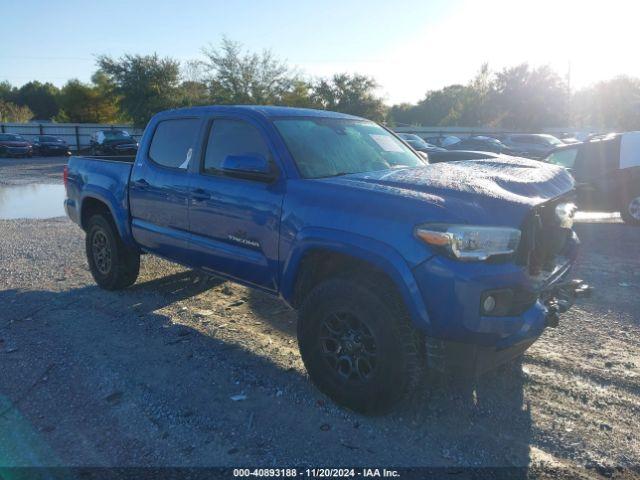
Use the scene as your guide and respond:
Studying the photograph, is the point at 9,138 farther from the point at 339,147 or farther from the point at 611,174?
the point at 339,147

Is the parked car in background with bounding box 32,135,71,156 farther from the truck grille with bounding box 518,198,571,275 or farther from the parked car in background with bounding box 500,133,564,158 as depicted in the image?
the truck grille with bounding box 518,198,571,275

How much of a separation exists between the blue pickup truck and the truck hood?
1 centimetres

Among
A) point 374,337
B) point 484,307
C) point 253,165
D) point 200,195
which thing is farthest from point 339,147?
point 484,307

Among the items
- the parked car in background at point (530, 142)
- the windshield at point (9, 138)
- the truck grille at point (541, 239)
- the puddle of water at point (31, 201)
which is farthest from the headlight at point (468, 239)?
the windshield at point (9, 138)

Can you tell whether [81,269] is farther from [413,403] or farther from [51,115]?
[51,115]

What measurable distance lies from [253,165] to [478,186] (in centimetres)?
153

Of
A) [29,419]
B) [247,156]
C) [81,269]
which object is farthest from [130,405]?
[81,269]

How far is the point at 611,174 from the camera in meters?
9.41

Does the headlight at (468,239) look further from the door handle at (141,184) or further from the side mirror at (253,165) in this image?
the door handle at (141,184)

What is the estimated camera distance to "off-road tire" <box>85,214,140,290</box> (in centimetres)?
581

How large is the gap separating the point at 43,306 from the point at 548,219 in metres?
4.84

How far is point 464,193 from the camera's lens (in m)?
3.19

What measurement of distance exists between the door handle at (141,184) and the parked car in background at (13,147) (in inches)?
1168

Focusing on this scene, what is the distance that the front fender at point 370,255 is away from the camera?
3.01m
